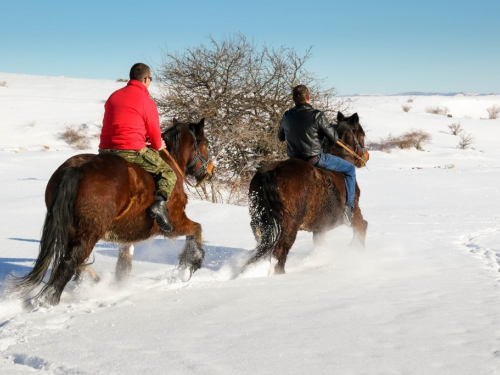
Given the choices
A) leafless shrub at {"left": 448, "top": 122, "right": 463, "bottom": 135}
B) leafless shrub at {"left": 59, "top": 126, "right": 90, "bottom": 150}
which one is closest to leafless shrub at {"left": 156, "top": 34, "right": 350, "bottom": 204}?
leafless shrub at {"left": 59, "top": 126, "right": 90, "bottom": 150}

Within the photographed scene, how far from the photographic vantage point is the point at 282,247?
6273mm

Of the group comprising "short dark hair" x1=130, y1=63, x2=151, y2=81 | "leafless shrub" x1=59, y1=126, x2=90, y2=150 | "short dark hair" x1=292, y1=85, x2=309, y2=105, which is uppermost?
"short dark hair" x1=130, y1=63, x2=151, y2=81

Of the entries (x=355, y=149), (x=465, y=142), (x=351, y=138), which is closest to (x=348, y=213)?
(x=355, y=149)

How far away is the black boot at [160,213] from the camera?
5.43m

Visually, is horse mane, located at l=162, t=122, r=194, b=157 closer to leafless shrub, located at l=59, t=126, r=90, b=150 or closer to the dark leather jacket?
the dark leather jacket

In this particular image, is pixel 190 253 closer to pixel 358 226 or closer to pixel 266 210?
pixel 266 210

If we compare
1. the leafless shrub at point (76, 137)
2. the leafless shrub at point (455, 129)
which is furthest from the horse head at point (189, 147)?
the leafless shrub at point (455, 129)

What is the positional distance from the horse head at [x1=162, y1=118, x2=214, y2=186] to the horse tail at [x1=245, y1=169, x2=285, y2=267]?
760 millimetres

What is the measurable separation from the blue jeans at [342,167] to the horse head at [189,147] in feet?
4.47

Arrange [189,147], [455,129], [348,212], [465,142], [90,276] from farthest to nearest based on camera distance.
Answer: [455,129] → [465,142] → [348,212] → [189,147] → [90,276]

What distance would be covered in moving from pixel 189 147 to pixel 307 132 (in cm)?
142

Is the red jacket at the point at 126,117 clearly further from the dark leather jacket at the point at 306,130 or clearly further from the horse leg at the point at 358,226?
the horse leg at the point at 358,226

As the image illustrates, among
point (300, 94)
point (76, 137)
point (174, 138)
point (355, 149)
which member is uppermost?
point (300, 94)

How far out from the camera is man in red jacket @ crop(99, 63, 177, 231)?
5.30 metres
